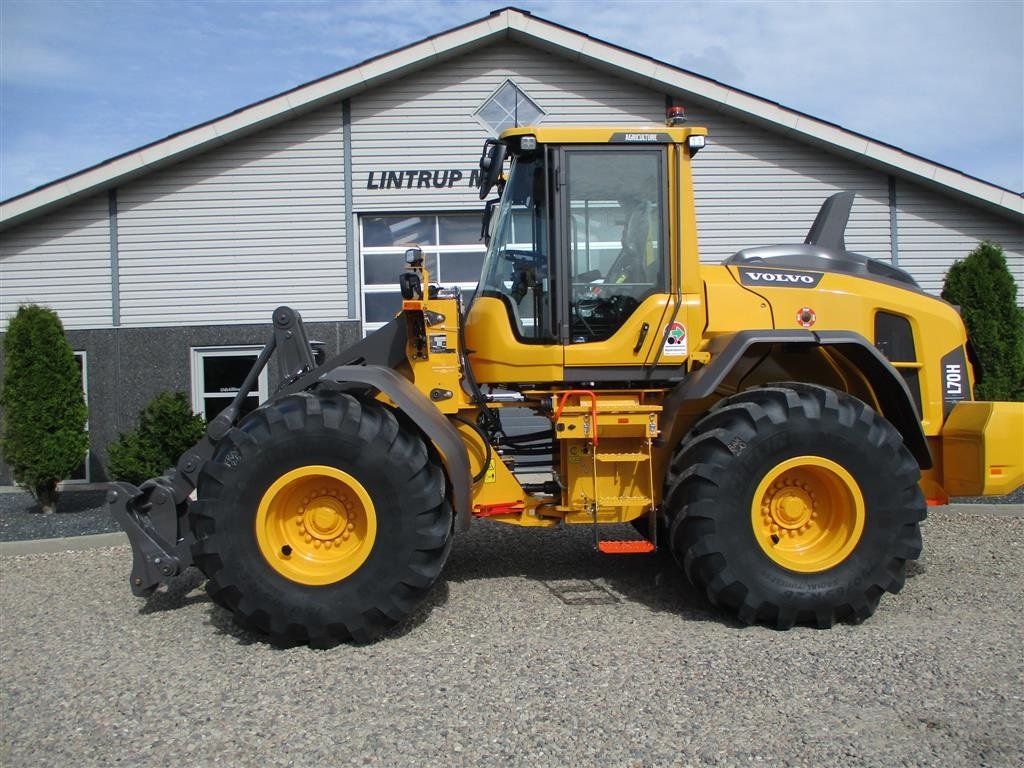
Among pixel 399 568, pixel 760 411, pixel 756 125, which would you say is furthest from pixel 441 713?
pixel 756 125

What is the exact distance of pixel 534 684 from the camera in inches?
155

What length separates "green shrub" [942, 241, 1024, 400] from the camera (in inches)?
372

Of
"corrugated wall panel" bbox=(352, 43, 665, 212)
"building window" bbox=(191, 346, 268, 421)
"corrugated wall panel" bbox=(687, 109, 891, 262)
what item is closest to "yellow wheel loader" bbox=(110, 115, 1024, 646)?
"corrugated wall panel" bbox=(352, 43, 665, 212)

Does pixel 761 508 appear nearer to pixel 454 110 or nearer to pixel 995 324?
pixel 995 324

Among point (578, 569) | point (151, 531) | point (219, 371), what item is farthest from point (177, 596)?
point (219, 371)

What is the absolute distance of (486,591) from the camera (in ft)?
18.0

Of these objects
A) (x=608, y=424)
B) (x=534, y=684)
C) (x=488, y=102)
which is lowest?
(x=534, y=684)

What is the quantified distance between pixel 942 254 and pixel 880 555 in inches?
312

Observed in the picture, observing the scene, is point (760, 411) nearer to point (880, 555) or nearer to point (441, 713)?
point (880, 555)

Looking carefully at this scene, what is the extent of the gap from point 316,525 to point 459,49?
7.96 meters

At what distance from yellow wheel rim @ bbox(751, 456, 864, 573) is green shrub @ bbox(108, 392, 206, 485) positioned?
21.7 ft

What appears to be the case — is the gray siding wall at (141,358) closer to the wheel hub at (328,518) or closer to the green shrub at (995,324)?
the wheel hub at (328,518)

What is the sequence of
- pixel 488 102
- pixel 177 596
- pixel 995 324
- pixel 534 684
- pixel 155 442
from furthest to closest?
pixel 488 102 → pixel 995 324 → pixel 155 442 → pixel 177 596 → pixel 534 684

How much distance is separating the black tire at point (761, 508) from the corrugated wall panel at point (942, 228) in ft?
24.5
